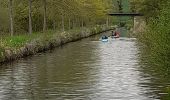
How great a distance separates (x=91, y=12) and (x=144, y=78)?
276 ft

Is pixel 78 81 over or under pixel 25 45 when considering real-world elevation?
under

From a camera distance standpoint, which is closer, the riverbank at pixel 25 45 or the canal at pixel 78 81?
the canal at pixel 78 81

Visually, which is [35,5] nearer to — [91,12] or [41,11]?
[41,11]

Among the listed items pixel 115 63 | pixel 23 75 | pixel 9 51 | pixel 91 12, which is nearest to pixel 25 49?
pixel 9 51

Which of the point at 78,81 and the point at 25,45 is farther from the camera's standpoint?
the point at 25,45

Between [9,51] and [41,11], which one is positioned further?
[41,11]

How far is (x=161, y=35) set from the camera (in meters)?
23.5

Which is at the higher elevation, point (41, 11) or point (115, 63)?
point (41, 11)

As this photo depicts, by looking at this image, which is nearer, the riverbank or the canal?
the canal

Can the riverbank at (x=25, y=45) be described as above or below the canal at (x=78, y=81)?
above

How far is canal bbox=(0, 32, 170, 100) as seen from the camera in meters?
25.4

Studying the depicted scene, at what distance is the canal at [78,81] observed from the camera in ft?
83.4

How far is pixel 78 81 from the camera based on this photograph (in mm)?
30750

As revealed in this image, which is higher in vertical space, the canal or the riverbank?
the riverbank
